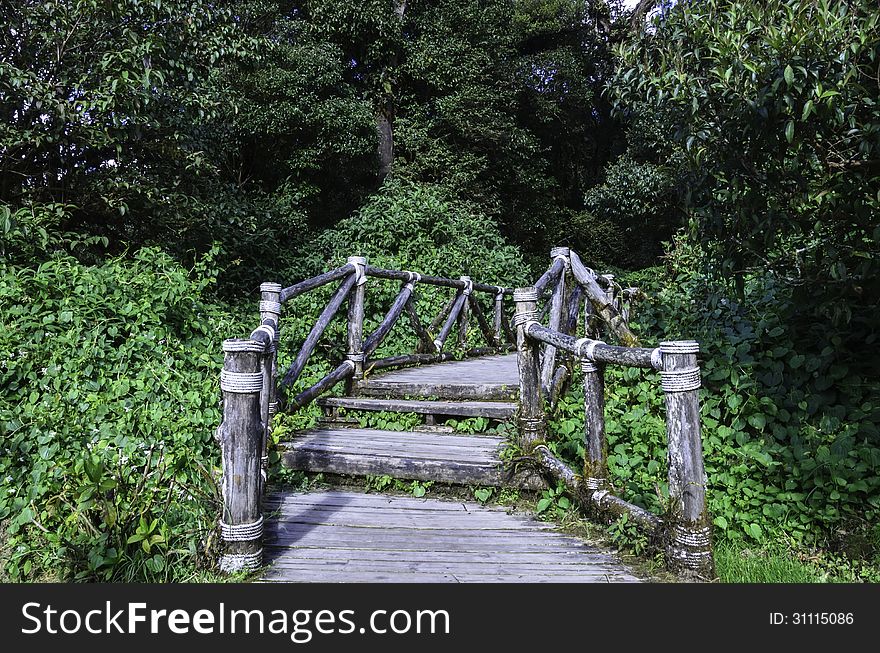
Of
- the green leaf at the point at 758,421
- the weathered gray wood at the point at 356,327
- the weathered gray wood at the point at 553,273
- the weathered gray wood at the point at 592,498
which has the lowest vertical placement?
the weathered gray wood at the point at 592,498

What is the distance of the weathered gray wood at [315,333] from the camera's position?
4578 millimetres

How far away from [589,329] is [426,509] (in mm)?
3135

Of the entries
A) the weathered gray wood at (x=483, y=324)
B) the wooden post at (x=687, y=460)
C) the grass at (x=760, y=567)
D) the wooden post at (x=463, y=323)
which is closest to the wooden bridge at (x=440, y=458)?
the wooden post at (x=687, y=460)

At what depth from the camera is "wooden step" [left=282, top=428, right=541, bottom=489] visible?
12.3 feet

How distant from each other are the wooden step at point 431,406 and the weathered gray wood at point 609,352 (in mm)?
932

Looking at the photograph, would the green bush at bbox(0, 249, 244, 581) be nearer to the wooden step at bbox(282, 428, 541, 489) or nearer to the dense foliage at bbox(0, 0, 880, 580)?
the dense foliage at bbox(0, 0, 880, 580)

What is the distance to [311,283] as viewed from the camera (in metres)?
4.65

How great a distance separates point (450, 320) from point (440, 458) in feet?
12.2

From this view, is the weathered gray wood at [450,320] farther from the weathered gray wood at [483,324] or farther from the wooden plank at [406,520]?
the wooden plank at [406,520]

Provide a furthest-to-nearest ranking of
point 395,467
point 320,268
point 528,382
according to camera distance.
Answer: point 320,268 → point 528,382 → point 395,467

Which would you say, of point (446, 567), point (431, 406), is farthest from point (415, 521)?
point (431, 406)

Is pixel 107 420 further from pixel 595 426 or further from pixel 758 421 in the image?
pixel 758 421

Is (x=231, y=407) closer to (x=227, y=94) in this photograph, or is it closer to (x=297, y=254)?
(x=227, y=94)

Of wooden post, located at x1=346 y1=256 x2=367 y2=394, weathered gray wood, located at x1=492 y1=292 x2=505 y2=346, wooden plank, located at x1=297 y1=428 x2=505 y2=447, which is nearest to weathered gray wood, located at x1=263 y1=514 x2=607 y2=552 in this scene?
wooden plank, located at x1=297 y1=428 x2=505 y2=447
